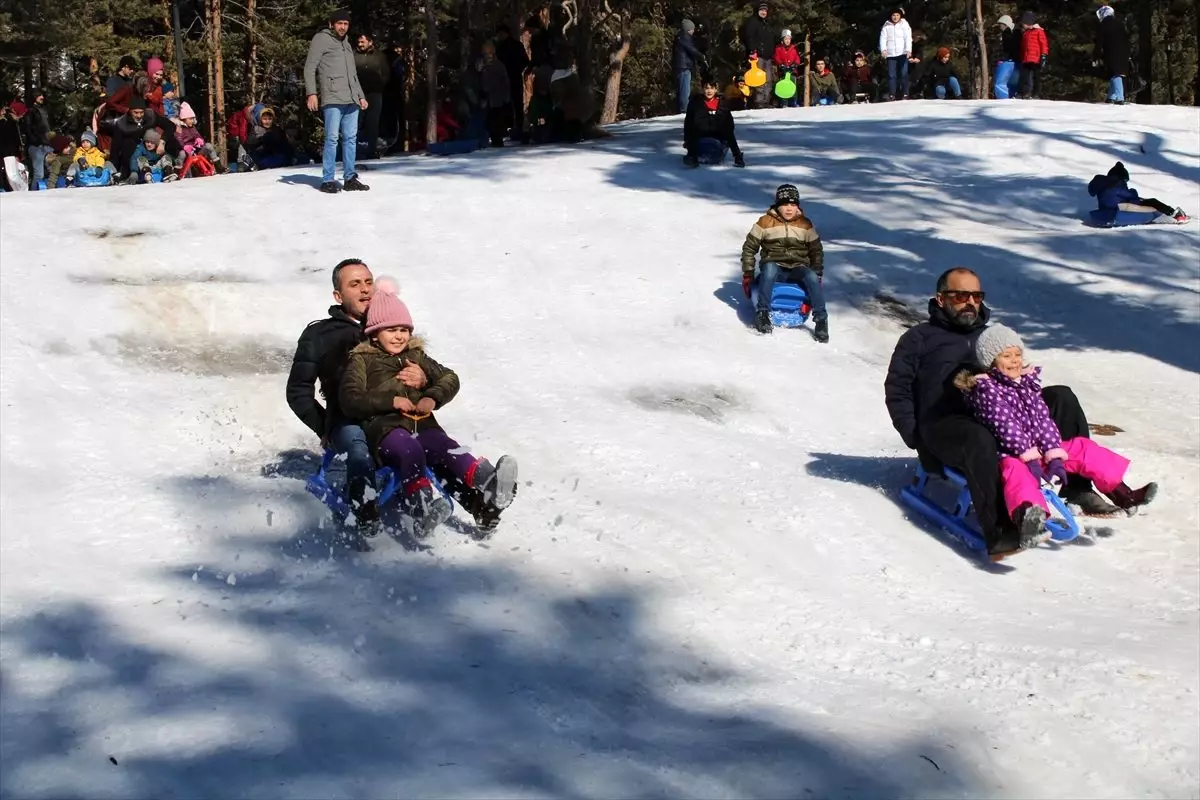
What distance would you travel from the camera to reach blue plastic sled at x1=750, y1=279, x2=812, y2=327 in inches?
494

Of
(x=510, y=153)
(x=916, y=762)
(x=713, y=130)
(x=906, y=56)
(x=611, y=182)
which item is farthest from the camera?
(x=906, y=56)

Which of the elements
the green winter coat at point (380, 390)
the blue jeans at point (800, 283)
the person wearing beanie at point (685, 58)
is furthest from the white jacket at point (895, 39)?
the green winter coat at point (380, 390)

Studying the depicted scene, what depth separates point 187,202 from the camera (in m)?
14.8

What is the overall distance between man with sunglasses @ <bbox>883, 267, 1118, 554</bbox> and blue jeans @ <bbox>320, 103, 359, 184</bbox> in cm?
896

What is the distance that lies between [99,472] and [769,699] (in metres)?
4.44

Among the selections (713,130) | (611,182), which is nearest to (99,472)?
(611,182)

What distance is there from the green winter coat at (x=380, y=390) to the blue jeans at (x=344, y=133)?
Result: 9027 millimetres

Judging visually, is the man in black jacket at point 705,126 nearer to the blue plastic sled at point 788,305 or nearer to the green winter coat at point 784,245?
the green winter coat at point 784,245

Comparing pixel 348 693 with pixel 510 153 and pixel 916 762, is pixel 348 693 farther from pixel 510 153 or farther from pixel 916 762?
pixel 510 153

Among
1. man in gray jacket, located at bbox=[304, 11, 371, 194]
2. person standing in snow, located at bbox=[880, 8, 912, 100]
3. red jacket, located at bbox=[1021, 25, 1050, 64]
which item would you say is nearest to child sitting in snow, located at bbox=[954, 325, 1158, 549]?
man in gray jacket, located at bbox=[304, 11, 371, 194]

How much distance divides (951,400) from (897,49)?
21.7m

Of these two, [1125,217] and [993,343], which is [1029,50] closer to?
[1125,217]

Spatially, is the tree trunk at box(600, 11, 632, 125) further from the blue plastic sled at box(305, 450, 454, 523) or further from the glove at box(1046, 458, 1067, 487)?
Result: the blue plastic sled at box(305, 450, 454, 523)

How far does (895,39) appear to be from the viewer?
2744 centimetres
